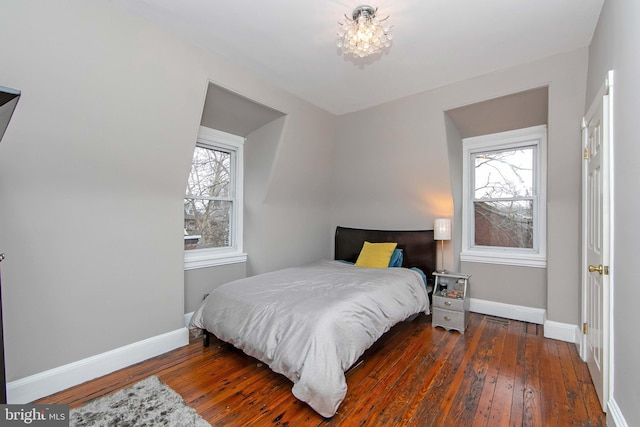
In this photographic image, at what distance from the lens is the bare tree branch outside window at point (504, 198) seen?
3.42m

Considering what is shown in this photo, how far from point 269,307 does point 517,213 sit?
10.3 ft

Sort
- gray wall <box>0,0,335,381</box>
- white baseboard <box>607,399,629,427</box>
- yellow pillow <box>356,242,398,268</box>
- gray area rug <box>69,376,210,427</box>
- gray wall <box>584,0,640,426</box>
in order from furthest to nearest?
yellow pillow <box>356,242,398,268</box> < gray wall <box>0,0,335,381</box> < gray area rug <box>69,376,210,427</box> < white baseboard <box>607,399,629,427</box> < gray wall <box>584,0,640,426</box>

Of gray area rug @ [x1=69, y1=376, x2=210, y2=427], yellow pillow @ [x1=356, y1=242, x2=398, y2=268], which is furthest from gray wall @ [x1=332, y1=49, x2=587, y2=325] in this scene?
gray area rug @ [x1=69, y1=376, x2=210, y2=427]

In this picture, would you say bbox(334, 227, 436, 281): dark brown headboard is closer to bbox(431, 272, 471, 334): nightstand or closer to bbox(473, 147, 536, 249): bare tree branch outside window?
bbox(431, 272, 471, 334): nightstand

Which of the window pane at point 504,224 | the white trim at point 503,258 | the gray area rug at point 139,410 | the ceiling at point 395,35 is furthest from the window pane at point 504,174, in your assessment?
the gray area rug at point 139,410

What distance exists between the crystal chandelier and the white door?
56.2 inches

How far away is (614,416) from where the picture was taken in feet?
5.06

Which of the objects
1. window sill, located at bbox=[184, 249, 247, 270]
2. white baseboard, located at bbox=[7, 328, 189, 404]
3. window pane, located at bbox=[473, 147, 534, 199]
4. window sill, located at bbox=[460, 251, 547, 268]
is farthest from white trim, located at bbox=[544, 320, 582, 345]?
white baseboard, located at bbox=[7, 328, 189, 404]

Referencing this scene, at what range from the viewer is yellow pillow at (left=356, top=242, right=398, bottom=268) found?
3525 millimetres

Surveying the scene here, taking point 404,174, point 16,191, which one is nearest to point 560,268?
point 404,174

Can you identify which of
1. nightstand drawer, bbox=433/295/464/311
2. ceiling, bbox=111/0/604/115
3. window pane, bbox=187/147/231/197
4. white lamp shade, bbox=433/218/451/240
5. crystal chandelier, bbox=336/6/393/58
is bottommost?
nightstand drawer, bbox=433/295/464/311

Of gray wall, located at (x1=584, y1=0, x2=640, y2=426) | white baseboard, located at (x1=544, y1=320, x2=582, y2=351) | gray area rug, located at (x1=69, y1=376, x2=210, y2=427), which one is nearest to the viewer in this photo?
gray wall, located at (x1=584, y1=0, x2=640, y2=426)

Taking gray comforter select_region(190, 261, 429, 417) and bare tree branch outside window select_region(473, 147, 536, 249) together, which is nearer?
gray comforter select_region(190, 261, 429, 417)

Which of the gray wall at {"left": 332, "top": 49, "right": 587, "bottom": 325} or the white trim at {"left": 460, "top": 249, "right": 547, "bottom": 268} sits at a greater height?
the gray wall at {"left": 332, "top": 49, "right": 587, "bottom": 325}
